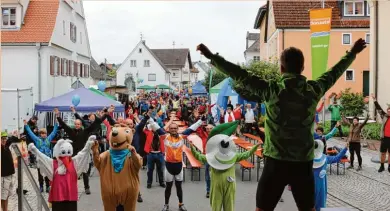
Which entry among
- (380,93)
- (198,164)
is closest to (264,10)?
(380,93)

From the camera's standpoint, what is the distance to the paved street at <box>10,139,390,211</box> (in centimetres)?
1023

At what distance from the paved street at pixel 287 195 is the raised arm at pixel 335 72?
18.9 feet

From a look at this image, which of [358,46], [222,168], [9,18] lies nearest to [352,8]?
[9,18]

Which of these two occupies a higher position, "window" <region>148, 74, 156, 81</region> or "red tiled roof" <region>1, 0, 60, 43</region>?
"red tiled roof" <region>1, 0, 60, 43</region>

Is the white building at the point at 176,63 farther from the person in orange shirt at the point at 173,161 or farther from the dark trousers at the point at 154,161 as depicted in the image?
the person in orange shirt at the point at 173,161

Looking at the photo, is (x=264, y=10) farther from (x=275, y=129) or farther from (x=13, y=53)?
(x=275, y=129)

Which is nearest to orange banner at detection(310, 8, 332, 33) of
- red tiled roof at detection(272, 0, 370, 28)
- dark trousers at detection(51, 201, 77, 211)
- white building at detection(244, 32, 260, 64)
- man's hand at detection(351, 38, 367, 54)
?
dark trousers at detection(51, 201, 77, 211)

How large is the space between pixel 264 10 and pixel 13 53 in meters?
24.5

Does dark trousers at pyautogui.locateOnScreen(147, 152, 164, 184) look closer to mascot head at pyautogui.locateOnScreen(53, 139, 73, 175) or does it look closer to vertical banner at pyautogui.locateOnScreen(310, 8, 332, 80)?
mascot head at pyautogui.locateOnScreen(53, 139, 73, 175)

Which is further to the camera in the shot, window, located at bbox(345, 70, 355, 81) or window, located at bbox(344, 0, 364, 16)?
window, located at bbox(344, 0, 364, 16)

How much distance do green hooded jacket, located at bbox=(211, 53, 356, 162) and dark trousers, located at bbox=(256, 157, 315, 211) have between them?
2.2 inches

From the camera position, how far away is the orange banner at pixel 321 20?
16297 millimetres

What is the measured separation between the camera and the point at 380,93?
2506 cm

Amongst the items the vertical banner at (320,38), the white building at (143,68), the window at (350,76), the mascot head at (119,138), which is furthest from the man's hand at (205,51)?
the white building at (143,68)
